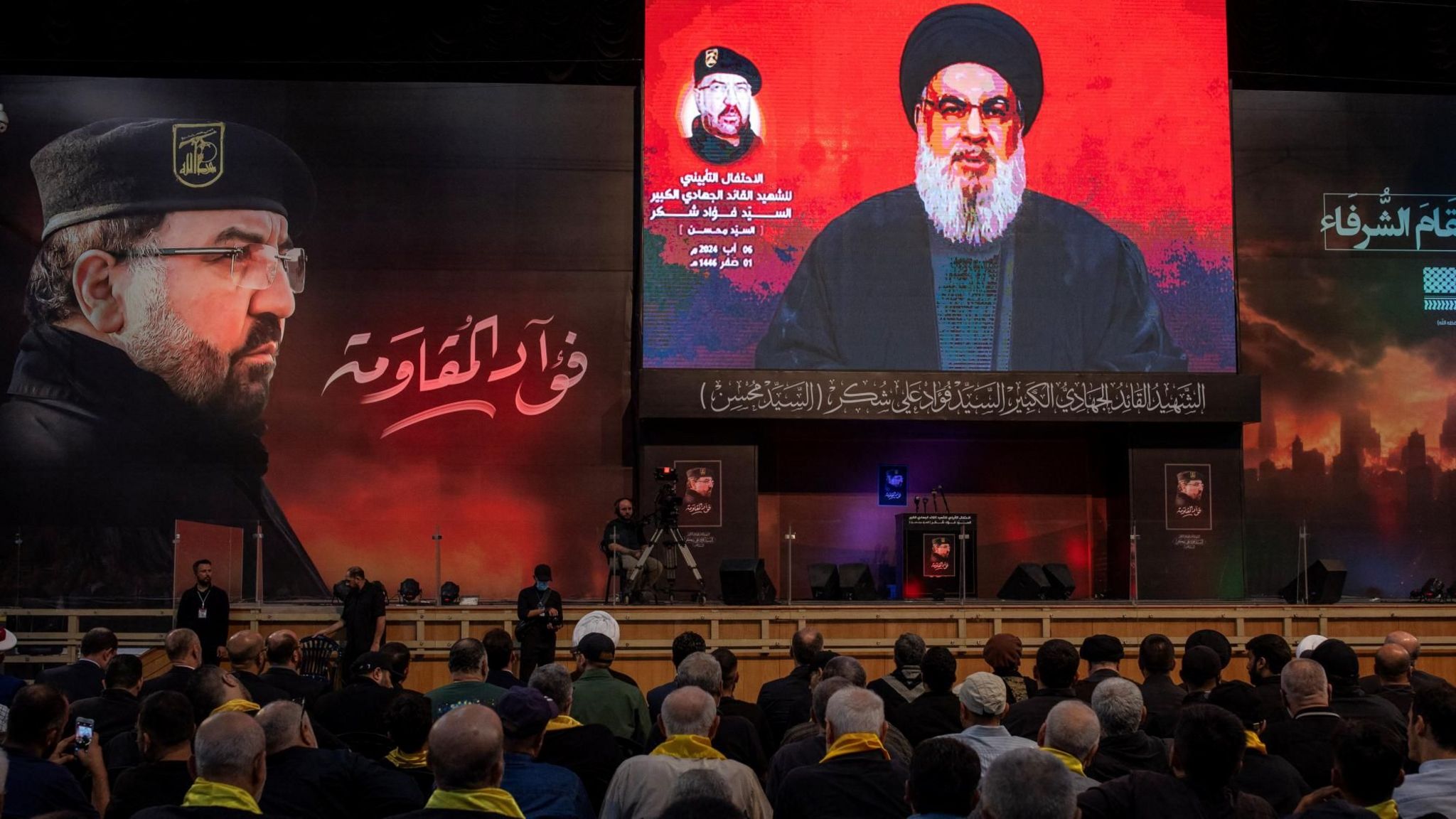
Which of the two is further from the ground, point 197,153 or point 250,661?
point 197,153

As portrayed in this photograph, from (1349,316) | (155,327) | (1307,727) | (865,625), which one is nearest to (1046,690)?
(1307,727)

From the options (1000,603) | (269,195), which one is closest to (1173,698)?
(1000,603)

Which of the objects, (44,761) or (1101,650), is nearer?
(44,761)

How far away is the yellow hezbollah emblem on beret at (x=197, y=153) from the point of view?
1457 centimetres

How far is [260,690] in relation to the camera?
19.0ft

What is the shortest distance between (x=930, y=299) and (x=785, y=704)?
862 centimetres

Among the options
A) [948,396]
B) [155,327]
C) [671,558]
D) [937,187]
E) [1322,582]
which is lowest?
[1322,582]

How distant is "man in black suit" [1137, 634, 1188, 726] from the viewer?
561 centimetres

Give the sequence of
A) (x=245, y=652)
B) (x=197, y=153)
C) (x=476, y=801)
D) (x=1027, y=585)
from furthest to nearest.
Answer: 1. (x=197, y=153)
2. (x=1027, y=585)
3. (x=245, y=652)
4. (x=476, y=801)

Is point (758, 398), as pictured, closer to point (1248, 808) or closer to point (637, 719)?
point (637, 719)

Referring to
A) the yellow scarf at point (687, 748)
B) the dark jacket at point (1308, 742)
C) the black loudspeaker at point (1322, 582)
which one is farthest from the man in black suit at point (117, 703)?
the black loudspeaker at point (1322, 582)

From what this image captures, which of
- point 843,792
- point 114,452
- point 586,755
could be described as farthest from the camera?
point 114,452

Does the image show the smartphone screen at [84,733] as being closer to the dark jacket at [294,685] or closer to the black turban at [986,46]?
the dark jacket at [294,685]

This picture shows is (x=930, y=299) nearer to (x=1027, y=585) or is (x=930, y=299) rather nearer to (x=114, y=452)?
(x=1027, y=585)
